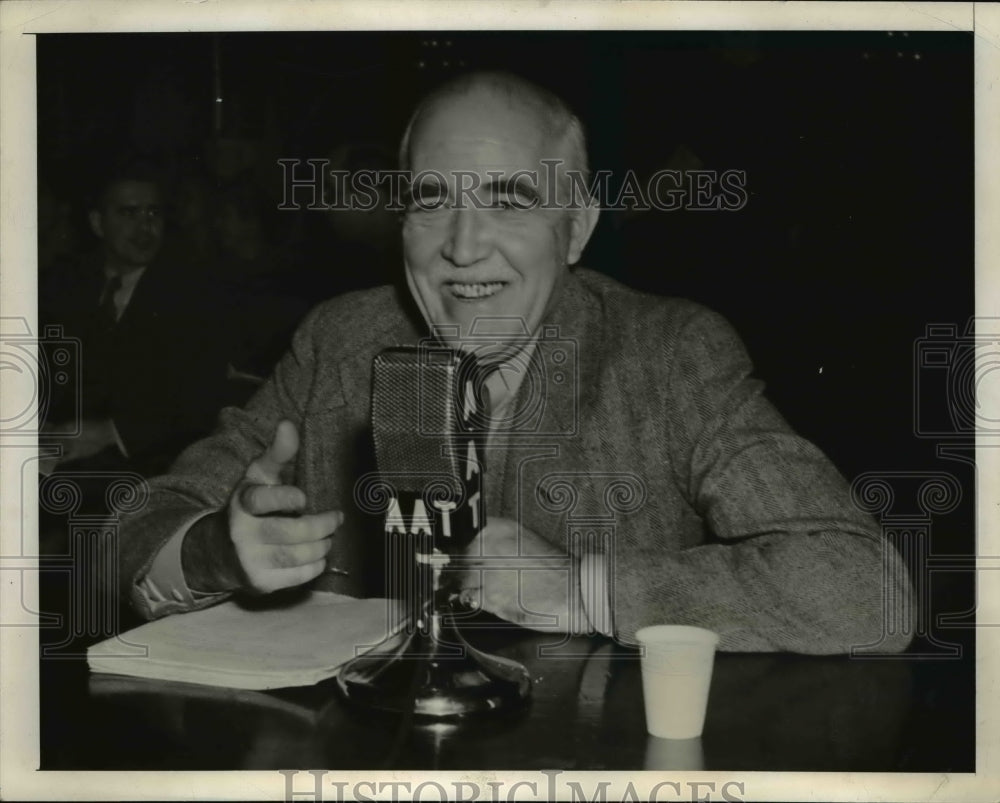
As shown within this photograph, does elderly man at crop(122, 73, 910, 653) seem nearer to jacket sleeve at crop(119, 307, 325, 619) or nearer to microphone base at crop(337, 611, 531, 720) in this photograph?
jacket sleeve at crop(119, 307, 325, 619)

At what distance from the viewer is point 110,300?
1543 mm

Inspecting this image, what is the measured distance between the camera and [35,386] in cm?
154

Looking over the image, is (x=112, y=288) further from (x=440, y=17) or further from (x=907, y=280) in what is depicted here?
(x=907, y=280)

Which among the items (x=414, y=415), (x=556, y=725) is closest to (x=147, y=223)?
(x=414, y=415)

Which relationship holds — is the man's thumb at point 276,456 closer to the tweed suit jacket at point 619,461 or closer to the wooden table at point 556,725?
the tweed suit jacket at point 619,461

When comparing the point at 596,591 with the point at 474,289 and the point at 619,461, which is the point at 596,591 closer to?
the point at 619,461

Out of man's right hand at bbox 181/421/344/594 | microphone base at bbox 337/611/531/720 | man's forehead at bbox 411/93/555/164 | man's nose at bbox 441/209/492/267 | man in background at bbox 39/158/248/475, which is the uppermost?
man's forehead at bbox 411/93/555/164

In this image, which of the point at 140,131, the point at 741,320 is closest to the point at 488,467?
the point at 741,320

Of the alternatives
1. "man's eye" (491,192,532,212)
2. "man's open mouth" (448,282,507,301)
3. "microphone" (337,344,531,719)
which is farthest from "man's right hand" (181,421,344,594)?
"man's eye" (491,192,532,212)

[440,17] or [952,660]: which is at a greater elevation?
[440,17]

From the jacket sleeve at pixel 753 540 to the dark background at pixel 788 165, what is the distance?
0.05m

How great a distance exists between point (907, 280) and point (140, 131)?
Result: 107 centimetres

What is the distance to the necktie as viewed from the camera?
60.7 inches

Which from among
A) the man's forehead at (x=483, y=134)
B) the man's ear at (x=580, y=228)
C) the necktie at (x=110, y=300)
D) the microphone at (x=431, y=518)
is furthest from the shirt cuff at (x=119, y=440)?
the man's ear at (x=580, y=228)
